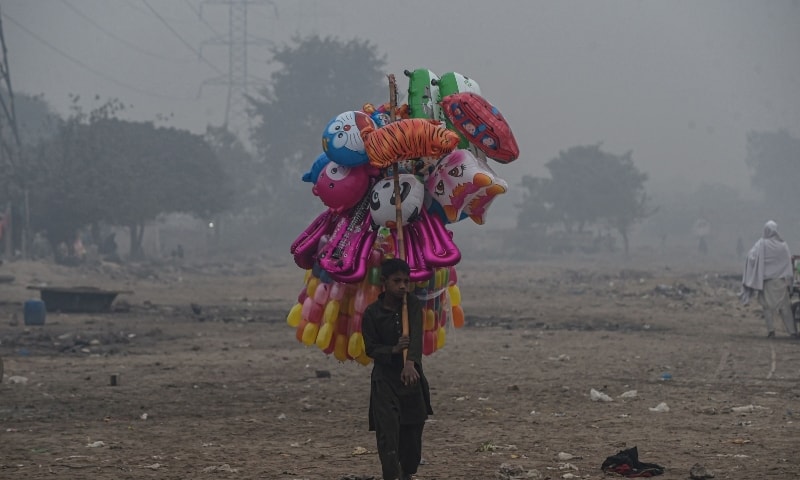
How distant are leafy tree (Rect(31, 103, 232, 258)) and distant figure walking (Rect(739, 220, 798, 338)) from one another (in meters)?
33.0

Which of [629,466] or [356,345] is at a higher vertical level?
[356,345]

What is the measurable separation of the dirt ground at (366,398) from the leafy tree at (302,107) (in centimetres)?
5011

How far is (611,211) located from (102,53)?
11913cm

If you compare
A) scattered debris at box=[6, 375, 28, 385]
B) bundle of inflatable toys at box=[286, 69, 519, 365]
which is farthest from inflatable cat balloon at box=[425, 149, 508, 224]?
scattered debris at box=[6, 375, 28, 385]

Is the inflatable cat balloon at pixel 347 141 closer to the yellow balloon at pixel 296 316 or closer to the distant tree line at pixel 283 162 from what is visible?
the yellow balloon at pixel 296 316

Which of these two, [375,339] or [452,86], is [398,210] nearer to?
[375,339]

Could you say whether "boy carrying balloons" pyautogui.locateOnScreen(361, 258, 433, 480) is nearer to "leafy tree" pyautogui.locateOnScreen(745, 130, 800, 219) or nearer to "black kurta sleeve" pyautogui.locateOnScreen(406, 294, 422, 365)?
"black kurta sleeve" pyautogui.locateOnScreen(406, 294, 422, 365)

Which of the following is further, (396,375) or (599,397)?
(599,397)

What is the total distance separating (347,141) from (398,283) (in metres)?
1.43

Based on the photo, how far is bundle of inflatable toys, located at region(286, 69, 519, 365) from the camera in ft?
25.1

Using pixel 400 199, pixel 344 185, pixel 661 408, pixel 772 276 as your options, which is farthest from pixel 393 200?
pixel 772 276

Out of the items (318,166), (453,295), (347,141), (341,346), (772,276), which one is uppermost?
(347,141)

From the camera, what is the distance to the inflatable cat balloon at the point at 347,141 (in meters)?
7.76

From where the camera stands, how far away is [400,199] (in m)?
7.49
